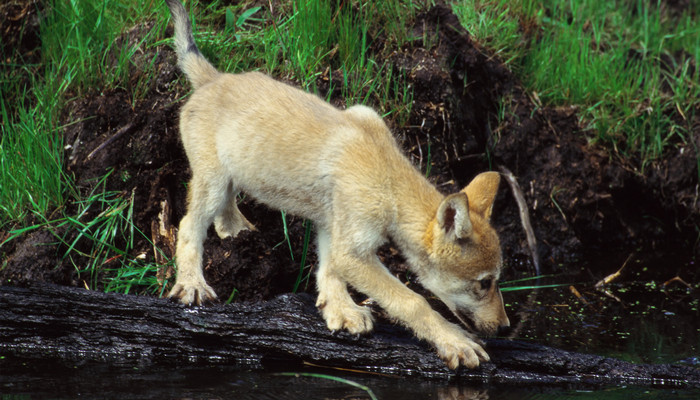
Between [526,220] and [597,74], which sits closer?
[526,220]

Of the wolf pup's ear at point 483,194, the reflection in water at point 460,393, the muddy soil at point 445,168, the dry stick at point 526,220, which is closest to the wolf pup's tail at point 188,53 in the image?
the muddy soil at point 445,168

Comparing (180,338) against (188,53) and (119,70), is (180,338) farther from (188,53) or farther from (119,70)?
(119,70)

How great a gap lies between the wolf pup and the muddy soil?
52 cm

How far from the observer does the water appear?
4082 millimetres

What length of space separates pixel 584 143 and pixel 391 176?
3.38 m

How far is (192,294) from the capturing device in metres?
4.92

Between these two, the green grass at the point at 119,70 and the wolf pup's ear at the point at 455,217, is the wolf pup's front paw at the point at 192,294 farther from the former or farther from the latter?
the wolf pup's ear at the point at 455,217

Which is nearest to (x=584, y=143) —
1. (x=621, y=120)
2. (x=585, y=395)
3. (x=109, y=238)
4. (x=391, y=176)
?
(x=621, y=120)

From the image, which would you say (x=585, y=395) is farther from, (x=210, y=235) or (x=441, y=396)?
(x=210, y=235)

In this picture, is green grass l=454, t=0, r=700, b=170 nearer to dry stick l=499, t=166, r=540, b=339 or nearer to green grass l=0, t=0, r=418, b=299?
dry stick l=499, t=166, r=540, b=339

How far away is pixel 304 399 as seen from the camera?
4.02 meters

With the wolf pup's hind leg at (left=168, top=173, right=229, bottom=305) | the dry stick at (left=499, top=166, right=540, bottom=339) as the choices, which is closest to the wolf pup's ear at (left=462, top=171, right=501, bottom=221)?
the dry stick at (left=499, top=166, right=540, bottom=339)

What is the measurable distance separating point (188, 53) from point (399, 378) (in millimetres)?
2979

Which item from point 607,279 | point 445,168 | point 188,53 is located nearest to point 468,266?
point 607,279
